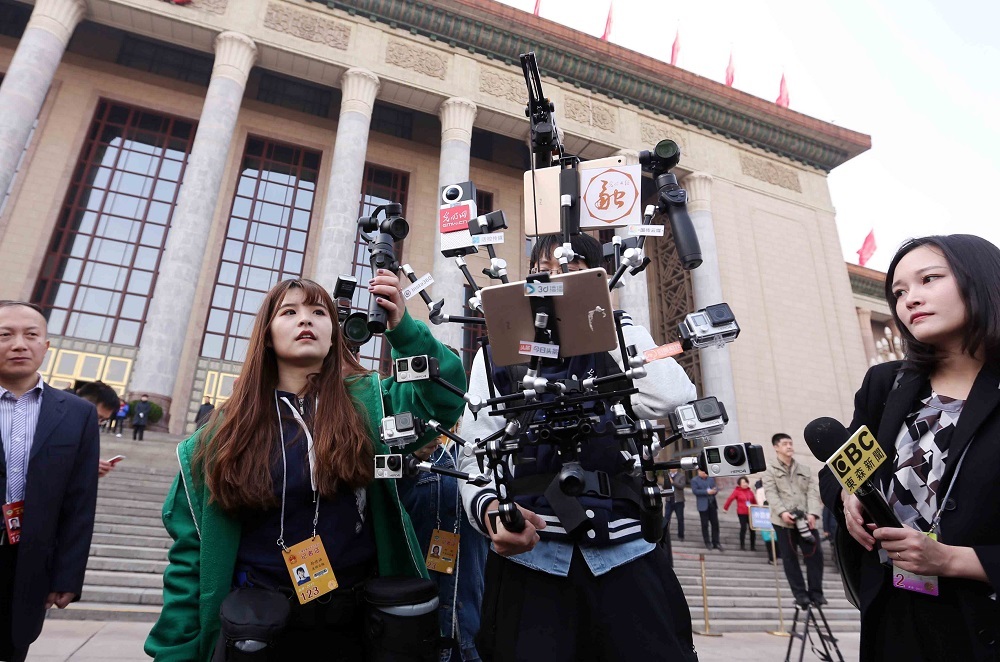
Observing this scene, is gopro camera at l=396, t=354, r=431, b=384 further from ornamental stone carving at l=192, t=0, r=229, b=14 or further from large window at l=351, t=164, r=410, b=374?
ornamental stone carving at l=192, t=0, r=229, b=14

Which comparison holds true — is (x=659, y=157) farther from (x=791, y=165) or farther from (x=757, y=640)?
(x=791, y=165)

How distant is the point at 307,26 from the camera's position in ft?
52.0

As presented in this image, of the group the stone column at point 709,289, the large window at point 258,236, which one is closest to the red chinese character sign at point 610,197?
the stone column at point 709,289

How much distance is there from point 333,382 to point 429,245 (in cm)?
1705

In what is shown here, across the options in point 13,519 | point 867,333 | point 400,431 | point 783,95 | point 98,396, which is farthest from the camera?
point 867,333

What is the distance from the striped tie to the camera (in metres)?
2.44

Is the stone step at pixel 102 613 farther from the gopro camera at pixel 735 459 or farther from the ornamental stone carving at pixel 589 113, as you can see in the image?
the ornamental stone carving at pixel 589 113

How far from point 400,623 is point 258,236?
1787cm

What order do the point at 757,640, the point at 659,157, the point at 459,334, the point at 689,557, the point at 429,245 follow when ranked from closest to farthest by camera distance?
the point at 659,157
the point at 757,640
the point at 689,557
the point at 459,334
the point at 429,245

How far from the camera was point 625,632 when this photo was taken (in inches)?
53.8

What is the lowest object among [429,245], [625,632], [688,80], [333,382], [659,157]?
[625,632]

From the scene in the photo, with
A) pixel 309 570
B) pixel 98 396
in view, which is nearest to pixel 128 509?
pixel 98 396

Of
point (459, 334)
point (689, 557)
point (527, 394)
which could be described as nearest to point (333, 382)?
point (527, 394)

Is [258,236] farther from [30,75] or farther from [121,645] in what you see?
[121,645]
